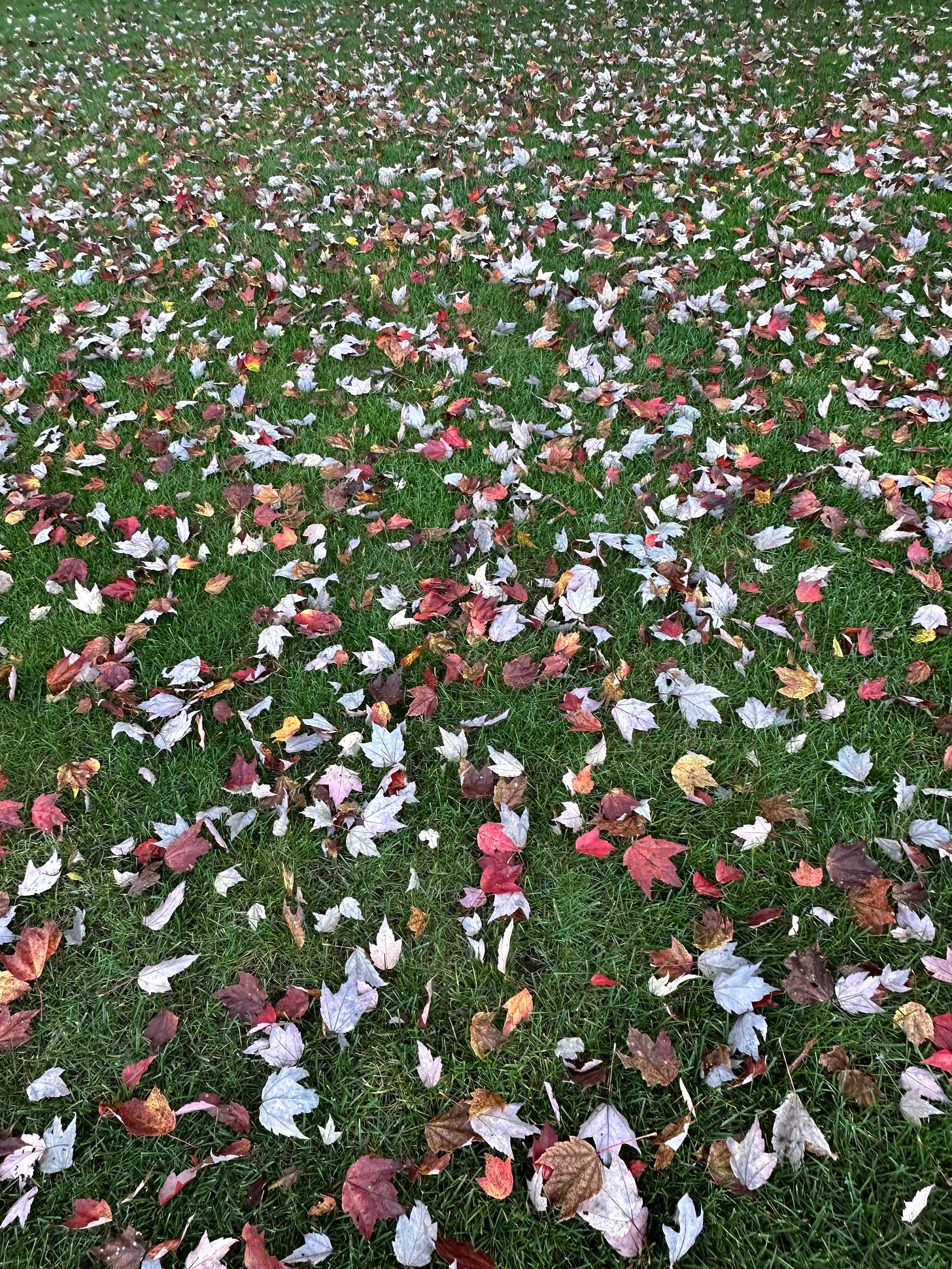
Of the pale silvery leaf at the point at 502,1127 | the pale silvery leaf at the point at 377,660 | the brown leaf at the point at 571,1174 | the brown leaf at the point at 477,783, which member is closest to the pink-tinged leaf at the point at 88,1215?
the pale silvery leaf at the point at 502,1127

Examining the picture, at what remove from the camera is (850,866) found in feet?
6.55

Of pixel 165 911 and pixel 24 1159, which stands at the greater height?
pixel 165 911

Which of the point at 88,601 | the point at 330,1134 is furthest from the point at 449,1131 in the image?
the point at 88,601

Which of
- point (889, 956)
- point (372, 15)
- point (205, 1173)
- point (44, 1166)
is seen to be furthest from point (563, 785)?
point (372, 15)

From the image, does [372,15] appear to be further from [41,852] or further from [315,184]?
[41,852]

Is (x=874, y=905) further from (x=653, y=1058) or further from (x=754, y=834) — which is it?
(x=653, y=1058)

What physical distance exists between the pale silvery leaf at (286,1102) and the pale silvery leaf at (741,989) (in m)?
0.97

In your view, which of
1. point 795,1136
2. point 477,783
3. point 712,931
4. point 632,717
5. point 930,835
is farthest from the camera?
point 632,717

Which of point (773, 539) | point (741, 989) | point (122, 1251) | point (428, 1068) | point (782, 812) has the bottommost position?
point (122, 1251)

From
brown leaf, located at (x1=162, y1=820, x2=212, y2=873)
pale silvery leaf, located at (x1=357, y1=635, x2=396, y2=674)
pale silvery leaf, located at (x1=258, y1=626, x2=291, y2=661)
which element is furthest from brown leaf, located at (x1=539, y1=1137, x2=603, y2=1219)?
pale silvery leaf, located at (x1=258, y1=626, x2=291, y2=661)

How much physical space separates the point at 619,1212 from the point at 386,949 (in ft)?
2.51

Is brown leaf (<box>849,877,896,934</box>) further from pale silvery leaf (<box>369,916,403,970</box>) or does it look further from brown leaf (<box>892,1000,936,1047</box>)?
pale silvery leaf (<box>369,916,403,970</box>)

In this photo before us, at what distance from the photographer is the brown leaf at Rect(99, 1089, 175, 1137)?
1.68 metres

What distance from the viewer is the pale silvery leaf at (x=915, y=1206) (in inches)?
57.9
